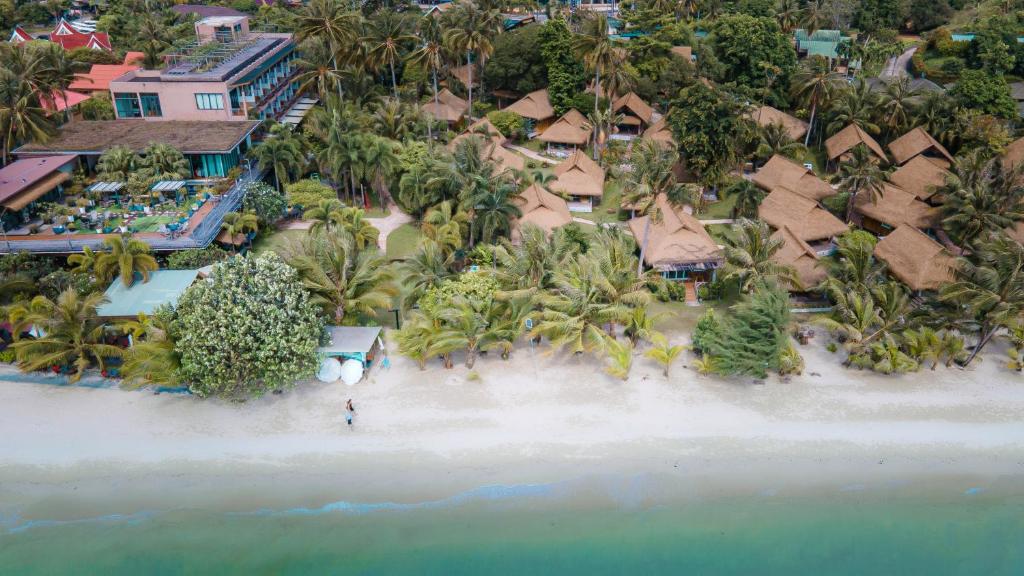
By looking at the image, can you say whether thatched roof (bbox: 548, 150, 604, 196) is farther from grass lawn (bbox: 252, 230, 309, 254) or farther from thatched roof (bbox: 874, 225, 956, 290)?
thatched roof (bbox: 874, 225, 956, 290)

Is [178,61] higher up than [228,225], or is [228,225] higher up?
[178,61]

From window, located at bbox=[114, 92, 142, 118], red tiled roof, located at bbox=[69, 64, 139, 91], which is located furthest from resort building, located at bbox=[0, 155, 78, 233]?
red tiled roof, located at bbox=[69, 64, 139, 91]

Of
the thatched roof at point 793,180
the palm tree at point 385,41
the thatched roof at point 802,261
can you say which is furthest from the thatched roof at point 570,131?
the thatched roof at point 802,261

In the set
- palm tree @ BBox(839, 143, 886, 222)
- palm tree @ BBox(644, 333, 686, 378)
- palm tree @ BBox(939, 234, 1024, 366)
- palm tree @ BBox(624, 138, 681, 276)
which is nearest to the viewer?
palm tree @ BBox(939, 234, 1024, 366)

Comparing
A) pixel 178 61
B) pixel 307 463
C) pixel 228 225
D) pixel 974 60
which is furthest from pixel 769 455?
pixel 974 60

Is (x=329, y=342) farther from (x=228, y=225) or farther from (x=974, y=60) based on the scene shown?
(x=974, y=60)

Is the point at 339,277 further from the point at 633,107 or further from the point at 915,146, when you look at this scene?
the point at 915,146

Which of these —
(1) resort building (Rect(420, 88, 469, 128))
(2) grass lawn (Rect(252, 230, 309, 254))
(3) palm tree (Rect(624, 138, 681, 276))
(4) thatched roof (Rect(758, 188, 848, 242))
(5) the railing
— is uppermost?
(3) palm tree (Rect(624, 138, 681, 276))
